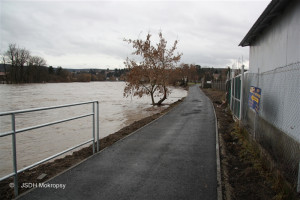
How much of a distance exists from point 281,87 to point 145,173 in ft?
11.3

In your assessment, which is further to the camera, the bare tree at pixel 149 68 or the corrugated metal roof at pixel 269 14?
the bare tree at pixel 149 68

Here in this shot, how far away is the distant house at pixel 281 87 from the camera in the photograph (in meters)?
4.24

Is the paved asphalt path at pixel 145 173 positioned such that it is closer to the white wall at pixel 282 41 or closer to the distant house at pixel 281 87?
the distant house at pixel 281 87

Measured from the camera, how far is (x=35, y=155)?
24.5 feet

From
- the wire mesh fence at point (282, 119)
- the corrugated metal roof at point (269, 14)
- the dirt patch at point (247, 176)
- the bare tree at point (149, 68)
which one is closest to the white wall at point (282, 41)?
the corrugated metal roof at point (269, 14)

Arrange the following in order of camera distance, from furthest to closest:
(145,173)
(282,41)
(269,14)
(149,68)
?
1. (149,68)
2. (269,14)
3. (282,41)
4. (145,173)

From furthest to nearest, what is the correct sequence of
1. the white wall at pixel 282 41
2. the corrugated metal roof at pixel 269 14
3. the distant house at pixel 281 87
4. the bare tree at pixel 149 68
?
the bare tree at pixel 149 68 < the corrugated metal roof at pixel 269 14 < the white wall at pixel 282 41 < the distant house at pixel 281 87

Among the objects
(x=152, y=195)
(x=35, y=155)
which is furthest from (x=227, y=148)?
(x=35, y=155)

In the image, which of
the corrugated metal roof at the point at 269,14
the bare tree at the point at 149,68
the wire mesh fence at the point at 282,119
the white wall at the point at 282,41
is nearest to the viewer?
the wire mesh fence at the point at 282,119

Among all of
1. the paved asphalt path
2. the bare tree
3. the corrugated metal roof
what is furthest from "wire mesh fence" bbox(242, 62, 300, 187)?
the bare tree

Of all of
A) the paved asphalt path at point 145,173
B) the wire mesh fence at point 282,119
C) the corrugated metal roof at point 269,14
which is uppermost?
the corrugated metal roof at point 269,14

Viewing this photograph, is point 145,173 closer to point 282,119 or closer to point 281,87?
point 282,119

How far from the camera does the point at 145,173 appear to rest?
4.46 m

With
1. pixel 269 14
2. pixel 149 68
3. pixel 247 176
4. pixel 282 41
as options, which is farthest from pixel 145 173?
pixel 149 68
